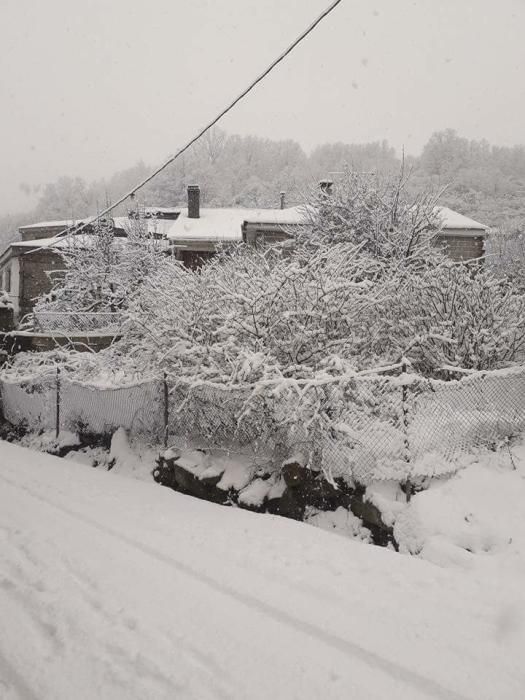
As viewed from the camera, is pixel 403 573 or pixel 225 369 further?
pixel 225 369

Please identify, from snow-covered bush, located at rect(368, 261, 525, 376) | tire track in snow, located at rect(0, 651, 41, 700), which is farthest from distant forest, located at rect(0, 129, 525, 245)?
tire track in snow, located at rect(0, 651, 41, 700)

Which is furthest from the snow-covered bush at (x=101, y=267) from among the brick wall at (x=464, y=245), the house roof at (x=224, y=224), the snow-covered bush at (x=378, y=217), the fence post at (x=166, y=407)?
the brick wall at (x=464, y=245)

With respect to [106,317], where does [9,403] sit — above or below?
below

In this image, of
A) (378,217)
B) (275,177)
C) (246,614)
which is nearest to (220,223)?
(378,217)

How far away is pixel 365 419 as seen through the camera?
5.61 m

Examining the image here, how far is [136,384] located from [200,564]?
4123 millimetres

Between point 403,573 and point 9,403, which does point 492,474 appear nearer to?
point 403,573

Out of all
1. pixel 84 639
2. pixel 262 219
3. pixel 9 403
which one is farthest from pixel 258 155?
pixel 84 639

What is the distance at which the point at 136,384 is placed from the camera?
302 inches

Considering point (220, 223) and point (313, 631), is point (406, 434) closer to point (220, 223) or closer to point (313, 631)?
point (313, 631)

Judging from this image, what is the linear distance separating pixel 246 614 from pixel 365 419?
2850mm

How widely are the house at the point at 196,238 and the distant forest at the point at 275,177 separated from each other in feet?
39.2

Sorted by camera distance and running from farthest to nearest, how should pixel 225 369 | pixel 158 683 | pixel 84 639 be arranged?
pixel 225 369 → pixel 84 639 → pixel 158 683

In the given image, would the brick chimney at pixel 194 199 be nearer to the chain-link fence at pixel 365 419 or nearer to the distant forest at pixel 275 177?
the distant forest at pixel 275 177
